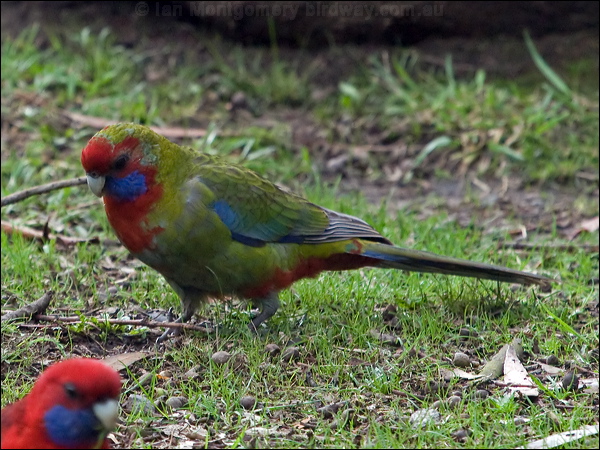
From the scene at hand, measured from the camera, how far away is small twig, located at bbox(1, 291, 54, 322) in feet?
14.5

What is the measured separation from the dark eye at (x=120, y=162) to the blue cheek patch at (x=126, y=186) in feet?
0.18

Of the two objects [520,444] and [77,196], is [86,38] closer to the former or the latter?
[77,196]

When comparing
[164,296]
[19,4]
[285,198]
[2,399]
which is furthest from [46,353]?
[19,4]

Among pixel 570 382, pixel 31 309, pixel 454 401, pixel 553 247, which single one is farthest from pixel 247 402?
pixel 553 247

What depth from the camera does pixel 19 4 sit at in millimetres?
8453

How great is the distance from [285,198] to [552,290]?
1777mm

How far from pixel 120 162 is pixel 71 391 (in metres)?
1.64

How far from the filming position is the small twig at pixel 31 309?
441 cm

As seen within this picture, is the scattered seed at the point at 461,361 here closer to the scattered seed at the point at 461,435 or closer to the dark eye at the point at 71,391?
the scattered seed at the point at 461,435

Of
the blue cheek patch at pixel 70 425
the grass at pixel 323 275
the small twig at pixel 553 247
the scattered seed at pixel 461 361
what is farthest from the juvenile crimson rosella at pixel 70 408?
the small twig at pixel 553 247

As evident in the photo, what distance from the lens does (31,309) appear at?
4.46 m

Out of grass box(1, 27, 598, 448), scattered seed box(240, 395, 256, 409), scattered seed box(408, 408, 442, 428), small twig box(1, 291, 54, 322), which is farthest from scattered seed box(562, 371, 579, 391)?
small twig box(1, 291, 54, 322)

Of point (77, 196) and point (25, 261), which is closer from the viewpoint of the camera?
point (25, 261)

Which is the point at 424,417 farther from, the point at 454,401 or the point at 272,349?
the point at 272,349
